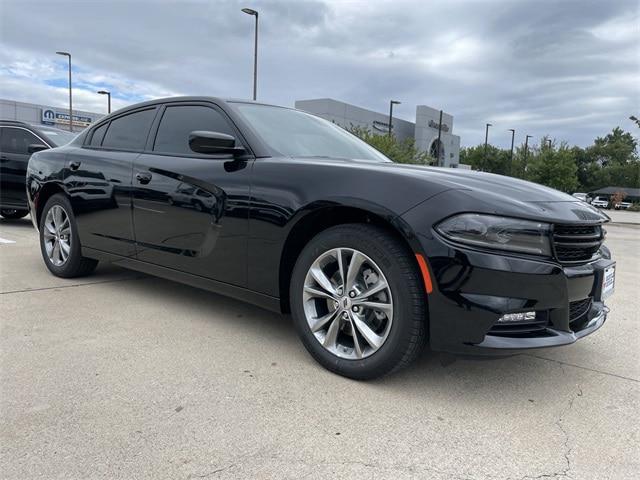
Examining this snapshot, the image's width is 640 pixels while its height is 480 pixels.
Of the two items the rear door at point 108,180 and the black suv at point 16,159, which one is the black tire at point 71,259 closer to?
the rear door at point 108,180

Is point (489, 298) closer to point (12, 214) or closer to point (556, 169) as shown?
point (12, 214)

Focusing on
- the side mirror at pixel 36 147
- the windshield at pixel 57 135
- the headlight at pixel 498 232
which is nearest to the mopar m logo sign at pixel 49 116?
the windshield at pixel 57 135

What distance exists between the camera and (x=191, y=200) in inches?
132

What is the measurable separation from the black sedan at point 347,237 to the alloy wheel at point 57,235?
73cm

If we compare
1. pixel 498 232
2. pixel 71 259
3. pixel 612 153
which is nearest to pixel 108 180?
pixel 71 259

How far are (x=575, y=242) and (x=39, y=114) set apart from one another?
4830cm

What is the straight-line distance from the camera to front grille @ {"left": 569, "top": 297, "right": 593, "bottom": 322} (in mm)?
2516

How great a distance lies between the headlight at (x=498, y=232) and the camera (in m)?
2.30

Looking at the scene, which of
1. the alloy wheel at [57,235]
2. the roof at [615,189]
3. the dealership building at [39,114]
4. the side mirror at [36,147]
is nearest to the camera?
the alloy wheel at [57,235]

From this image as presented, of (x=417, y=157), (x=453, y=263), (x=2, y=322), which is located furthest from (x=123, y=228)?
(x=417, y=157)

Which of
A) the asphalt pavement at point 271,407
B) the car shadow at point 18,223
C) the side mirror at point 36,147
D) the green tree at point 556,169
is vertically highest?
the green tree at point 556,169

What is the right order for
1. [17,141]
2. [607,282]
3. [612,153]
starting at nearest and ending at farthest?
[607,282] < [17,141] < [612,153]

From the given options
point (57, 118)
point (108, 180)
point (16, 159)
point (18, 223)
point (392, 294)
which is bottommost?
point (18, 223)

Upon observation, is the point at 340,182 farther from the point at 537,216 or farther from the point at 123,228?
the point at 123,228
